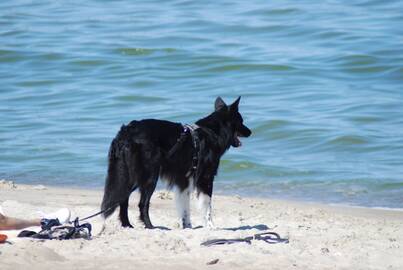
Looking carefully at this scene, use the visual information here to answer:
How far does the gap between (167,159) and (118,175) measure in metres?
0.51

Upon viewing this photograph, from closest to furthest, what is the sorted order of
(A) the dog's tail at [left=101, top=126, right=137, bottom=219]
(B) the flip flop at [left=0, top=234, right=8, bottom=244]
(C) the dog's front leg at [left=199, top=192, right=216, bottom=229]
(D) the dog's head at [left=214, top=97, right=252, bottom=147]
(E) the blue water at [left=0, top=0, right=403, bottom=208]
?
1. (B) the flip flop at [left=0, top=234, right=8, bottom=244]
2. (A) the dog's tail at [left=101, top=126, right=137, bottom=219]
3. (C) the dog's front leg at [left=199, top=192, right=216, bottom=229]
4. (D) the dog's head at [left=214, top=97, right=252, bottom=147]
5. (E) the blue water at [left=0, top=0, right=403, bottom=208]

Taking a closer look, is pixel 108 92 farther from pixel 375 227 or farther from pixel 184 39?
pixel 375 227

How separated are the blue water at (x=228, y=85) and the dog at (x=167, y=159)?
2.70m

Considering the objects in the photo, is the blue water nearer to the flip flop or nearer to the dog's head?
the dog's head

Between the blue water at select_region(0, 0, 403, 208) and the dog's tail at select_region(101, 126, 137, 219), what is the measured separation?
3646mm

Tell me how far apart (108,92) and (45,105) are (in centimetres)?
150

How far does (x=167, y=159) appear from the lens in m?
8.73

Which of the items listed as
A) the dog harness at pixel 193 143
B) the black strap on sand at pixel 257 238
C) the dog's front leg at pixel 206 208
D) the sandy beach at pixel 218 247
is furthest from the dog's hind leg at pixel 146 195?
the black strap on sand at pixel 257 238

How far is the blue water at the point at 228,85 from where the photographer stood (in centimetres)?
1291

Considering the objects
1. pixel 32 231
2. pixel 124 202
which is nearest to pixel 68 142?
pixel 124 202

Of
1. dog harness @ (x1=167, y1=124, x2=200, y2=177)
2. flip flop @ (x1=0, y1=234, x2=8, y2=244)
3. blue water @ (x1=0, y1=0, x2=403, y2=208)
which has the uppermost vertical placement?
dog harness @ (x1=167, y1=124, x2=200, y2=177)

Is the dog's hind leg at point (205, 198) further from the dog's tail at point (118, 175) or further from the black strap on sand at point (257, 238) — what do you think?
the black strap on sand at point (257, 238)

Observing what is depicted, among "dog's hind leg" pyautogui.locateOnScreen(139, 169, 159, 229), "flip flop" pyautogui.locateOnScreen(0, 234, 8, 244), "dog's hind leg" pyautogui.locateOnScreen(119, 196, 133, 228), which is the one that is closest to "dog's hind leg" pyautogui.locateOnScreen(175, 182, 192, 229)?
"dog's hind leg" pyautogui.locateOnScreen(139, 169, 159, 229)

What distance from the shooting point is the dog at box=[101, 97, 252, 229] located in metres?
8.45
